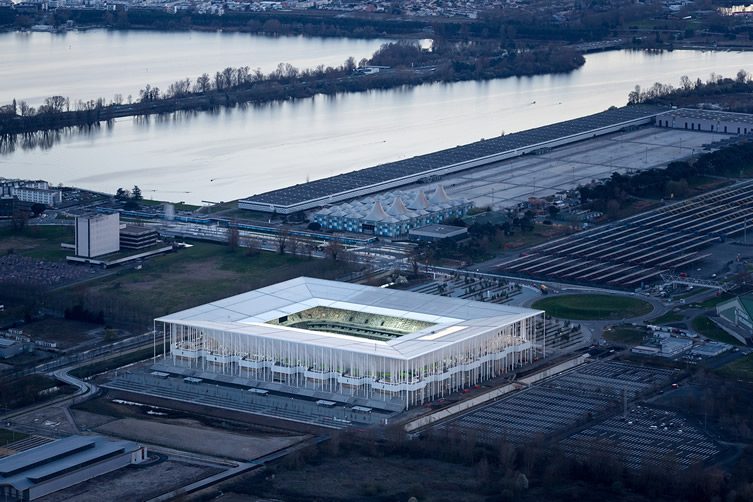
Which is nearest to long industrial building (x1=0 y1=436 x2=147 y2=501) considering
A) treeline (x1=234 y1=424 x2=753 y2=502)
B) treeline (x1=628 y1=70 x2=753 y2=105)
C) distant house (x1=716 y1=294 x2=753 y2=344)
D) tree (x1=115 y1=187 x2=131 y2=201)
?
treeline (x1=234 y1=424 x2=753 y2=502)

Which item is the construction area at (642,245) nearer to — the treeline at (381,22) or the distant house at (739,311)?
the distant house at (739,311)

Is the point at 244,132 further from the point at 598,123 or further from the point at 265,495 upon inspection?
the point at 265,495

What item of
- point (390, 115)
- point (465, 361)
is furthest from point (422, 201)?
point (390, 115)

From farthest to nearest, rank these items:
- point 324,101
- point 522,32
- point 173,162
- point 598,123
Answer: point 522,32 → point 324,101 → point 598,123 → point 173,162

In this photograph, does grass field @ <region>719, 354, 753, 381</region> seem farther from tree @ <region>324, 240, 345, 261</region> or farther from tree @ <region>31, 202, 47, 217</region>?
tree @ <region>31, 202, 47, 217</region>

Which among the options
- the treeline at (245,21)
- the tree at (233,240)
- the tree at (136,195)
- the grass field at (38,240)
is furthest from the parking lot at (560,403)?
the treeline at (245,21)

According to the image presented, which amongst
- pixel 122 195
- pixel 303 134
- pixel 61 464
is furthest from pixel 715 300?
pixel 303 134

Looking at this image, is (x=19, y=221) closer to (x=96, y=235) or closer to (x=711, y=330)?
(x=96, y=235)
